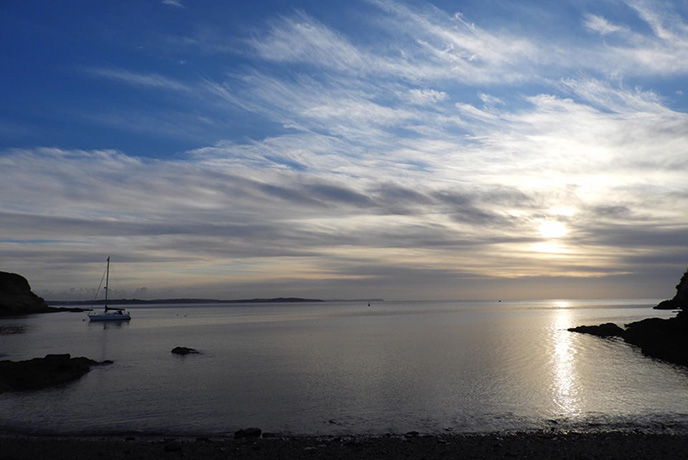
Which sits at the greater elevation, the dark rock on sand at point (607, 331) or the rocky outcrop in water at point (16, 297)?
the rocky outcrop in water at point (16, 297)

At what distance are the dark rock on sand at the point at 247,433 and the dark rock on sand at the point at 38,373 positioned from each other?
20.7 m

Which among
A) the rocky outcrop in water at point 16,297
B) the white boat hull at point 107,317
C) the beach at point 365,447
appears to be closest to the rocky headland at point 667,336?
the beach at point 365,447

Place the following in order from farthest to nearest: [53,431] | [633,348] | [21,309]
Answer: [21,309] < [633,348] < [53,431]

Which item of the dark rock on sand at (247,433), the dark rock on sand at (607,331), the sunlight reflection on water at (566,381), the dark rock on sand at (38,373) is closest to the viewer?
the dark rock on sand at (247,433)

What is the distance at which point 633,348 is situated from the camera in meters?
65.1

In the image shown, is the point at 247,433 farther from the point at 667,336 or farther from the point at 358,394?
the point at 667,336

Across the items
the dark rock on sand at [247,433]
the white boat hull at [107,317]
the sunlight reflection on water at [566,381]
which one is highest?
the dark rock on sand at [247,433]

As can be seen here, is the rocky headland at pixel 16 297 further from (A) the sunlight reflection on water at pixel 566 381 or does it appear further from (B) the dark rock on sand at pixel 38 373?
(A) the sunlight reflection on water at pixel 566 381

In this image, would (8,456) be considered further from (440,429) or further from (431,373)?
(431,373)

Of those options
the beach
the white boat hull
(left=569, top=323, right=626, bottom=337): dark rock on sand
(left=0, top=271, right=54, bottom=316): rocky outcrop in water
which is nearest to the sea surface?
the beach

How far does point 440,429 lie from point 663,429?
11.1 meters

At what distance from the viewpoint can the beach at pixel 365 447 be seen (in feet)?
63.4

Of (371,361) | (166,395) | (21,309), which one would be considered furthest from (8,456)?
(21,309)

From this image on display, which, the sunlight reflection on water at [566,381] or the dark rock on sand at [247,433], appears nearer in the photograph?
the dark rock on sand at [247,433]
